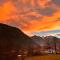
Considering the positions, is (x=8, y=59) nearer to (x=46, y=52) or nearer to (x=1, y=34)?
(x=1, y=34)

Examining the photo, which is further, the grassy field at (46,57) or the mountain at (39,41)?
the mountain at (39,41)

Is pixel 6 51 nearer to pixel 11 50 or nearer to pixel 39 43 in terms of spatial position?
pixel 11 50

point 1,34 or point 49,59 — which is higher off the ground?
point 1,34

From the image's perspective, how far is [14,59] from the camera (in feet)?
38.6

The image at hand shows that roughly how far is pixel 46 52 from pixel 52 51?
0.52m

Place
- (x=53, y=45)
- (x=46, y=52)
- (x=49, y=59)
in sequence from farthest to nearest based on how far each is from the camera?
(x=53, y=45) → (x=46, y=52) → (x=49, y=59)

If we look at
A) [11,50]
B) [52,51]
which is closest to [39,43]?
[52,51]

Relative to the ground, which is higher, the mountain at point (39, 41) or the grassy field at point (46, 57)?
the mountain at point (39, 41)

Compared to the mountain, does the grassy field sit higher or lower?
lower

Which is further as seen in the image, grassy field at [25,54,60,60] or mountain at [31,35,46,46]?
mountain at [31,35,46,46]

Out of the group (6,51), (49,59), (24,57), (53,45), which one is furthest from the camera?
(53,45)

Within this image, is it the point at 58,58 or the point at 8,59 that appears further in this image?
the point at 58,58

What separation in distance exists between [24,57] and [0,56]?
1793 millimetres

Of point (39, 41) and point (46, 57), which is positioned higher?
point (39, 41)
